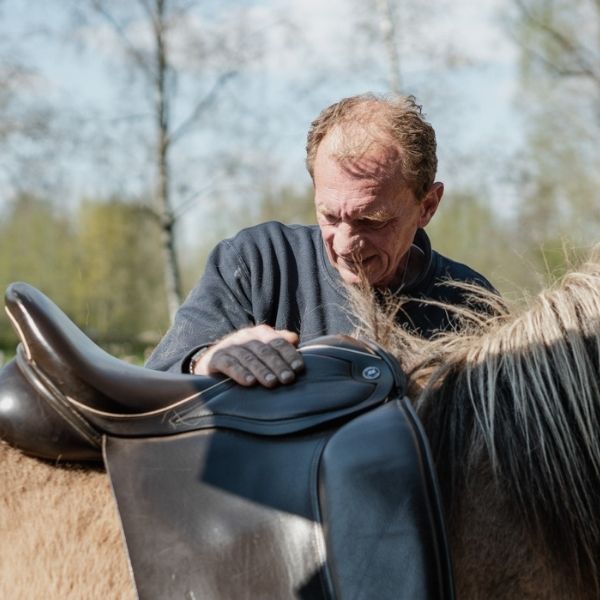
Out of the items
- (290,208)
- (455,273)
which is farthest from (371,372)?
(290,208)

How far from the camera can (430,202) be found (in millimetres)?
2432

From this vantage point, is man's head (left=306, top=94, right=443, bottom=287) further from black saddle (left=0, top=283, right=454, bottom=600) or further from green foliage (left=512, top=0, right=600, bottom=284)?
green foliage (left=512, top=0, right=600, bottom=284)

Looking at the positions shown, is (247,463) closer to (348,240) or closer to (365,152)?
(348,240)

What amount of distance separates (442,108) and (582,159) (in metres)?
5.96

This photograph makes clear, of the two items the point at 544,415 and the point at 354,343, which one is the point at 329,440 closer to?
the point at 354,343

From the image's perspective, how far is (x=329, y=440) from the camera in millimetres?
1364

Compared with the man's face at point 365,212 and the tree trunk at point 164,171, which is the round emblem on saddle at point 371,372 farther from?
the tree trunk at point 164,171

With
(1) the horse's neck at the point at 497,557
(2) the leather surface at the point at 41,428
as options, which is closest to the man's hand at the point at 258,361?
(2) the leather surface at the point at 41,428

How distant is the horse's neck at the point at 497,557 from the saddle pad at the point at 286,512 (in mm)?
170

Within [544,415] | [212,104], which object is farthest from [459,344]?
[212,104]

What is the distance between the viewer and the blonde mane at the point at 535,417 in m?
1.44

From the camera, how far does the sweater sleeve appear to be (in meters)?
2.15

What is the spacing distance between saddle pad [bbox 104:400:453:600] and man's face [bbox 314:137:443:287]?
864mm

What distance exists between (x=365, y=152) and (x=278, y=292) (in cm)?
44
